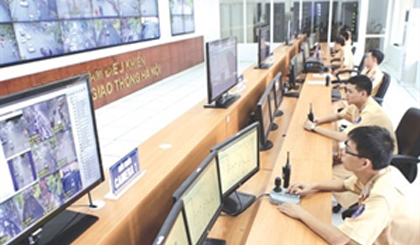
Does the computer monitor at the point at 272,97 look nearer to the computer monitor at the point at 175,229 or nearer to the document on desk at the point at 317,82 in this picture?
the document on desk at the point at 317,82

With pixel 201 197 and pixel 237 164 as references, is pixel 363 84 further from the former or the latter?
pixel 201 197

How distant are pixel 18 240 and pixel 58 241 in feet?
0.54

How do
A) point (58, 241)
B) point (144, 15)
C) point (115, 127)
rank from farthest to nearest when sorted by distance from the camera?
point (144, 15), point (115, 127), point (58, 241)

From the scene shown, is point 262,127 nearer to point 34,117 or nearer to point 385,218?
point 385,218

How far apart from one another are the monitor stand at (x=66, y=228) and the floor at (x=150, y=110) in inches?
106

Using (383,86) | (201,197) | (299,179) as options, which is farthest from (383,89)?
(201,197)

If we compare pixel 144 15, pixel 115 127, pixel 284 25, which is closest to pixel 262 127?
pixel 115 127

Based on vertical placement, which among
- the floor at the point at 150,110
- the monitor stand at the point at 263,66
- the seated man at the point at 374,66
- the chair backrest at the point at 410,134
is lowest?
the floor at the point at 150,110

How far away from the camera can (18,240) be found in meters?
0.98

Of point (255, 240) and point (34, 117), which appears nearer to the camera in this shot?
point (34, 117)

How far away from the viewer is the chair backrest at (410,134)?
2537 millimetres

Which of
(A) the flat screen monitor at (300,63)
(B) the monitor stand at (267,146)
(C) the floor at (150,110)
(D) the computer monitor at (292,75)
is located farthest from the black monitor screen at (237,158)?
(A) the flat screen monitor at (300,63)

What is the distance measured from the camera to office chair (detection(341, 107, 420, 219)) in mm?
2514

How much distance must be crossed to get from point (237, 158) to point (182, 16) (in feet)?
27.2
